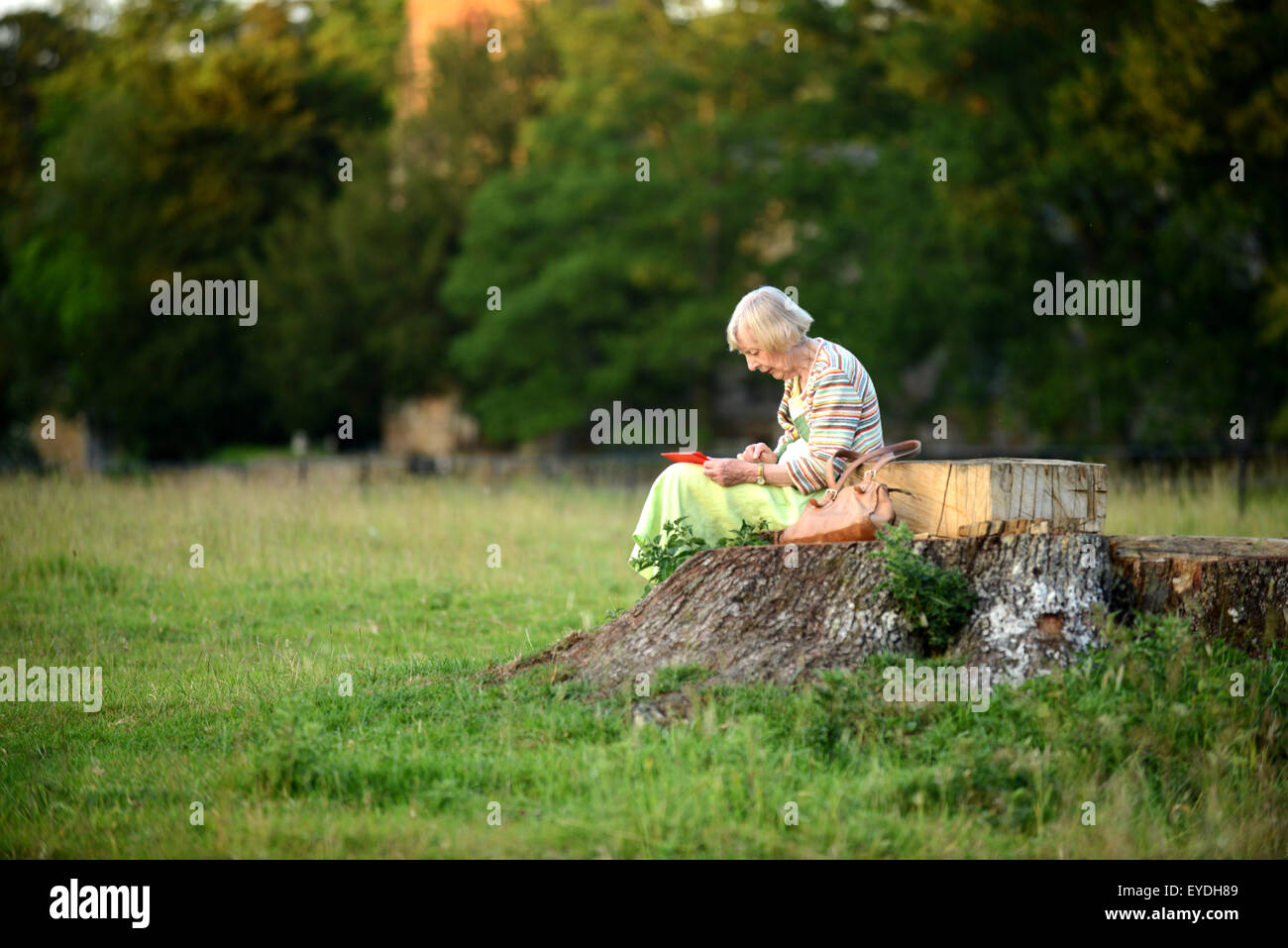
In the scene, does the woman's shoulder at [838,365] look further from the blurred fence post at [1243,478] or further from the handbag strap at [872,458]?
the blurred fence post at [1243,478]

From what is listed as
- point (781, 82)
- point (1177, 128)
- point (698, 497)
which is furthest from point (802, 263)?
point (698, 497)

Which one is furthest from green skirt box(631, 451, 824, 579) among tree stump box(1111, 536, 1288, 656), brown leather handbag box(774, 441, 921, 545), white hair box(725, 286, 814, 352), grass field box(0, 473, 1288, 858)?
tree stump box(1111, 536, 1288, 656)

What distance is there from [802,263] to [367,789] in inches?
958

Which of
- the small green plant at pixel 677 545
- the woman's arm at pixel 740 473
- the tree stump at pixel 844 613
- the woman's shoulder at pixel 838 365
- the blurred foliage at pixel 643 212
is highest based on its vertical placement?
the blurred foliage at pixel 643 212

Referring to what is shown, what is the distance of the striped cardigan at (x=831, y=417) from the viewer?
22.6 ft

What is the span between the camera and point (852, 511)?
6.47 metres

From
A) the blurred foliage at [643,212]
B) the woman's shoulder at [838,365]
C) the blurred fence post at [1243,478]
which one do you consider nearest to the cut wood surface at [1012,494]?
the woman's shoulder at [838,365]

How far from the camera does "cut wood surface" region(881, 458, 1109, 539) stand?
6.27 meters

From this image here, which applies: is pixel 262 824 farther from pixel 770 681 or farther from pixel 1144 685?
pixel 1144 685

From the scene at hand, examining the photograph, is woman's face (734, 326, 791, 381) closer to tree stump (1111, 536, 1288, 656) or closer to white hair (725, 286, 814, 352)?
white hair (725, 286, 814, 352)

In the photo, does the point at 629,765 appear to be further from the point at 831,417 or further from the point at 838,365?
the point at 838,365

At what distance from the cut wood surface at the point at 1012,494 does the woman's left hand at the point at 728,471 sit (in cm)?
86

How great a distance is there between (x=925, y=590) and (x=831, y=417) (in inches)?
46.6

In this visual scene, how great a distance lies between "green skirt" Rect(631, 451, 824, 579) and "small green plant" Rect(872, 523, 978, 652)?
991mm
